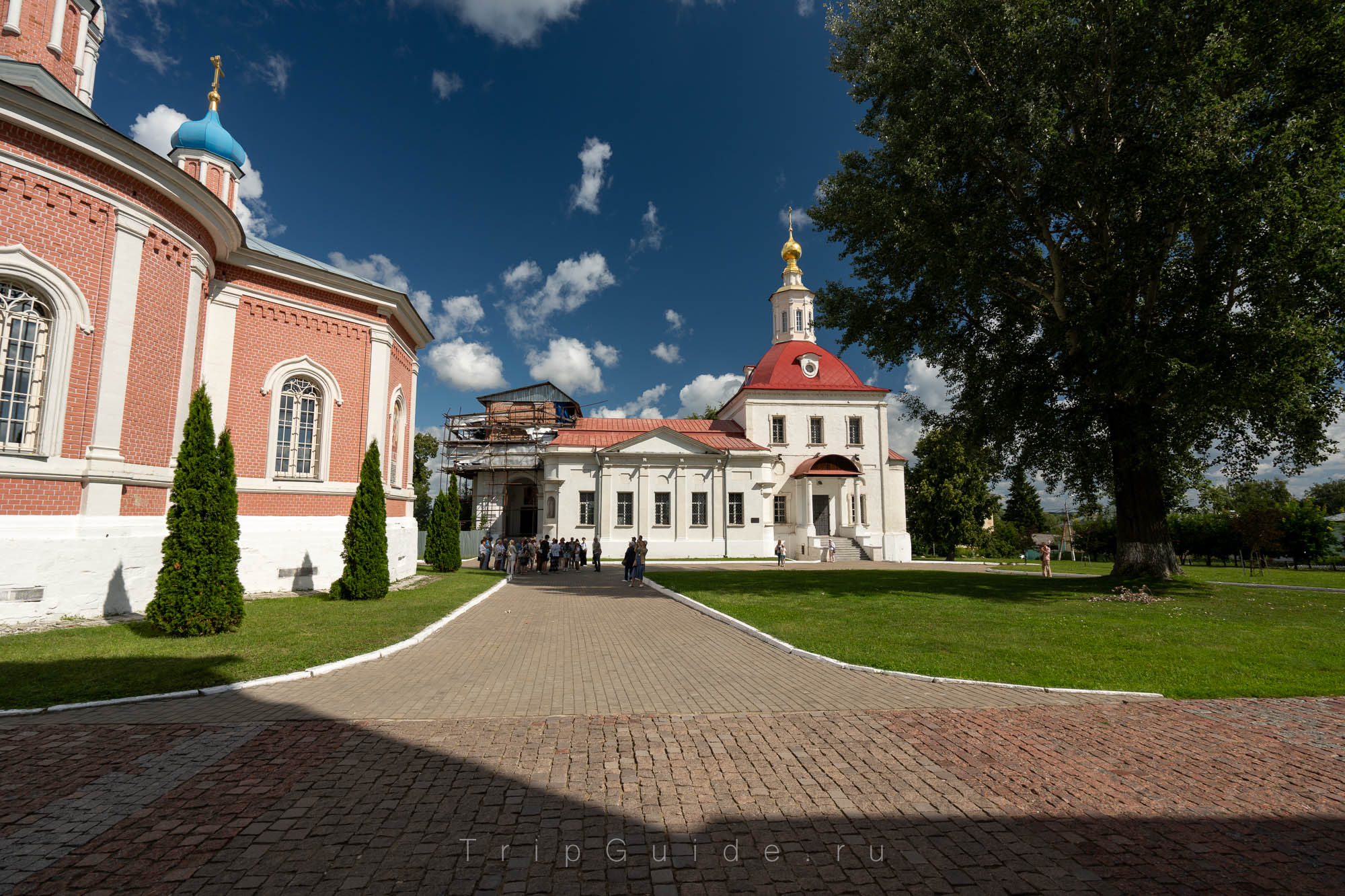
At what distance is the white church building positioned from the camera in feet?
105

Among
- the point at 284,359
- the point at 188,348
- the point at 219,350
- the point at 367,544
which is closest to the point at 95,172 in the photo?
the point at 188,348

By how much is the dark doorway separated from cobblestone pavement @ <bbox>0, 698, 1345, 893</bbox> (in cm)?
2859

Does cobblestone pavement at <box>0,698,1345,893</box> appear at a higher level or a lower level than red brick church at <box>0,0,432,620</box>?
lower

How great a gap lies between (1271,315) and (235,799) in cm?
1794

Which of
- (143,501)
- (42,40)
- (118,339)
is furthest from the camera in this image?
(42,40)

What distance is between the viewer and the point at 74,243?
10.2 meters

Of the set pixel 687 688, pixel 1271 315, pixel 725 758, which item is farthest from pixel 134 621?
pixel 1271 315

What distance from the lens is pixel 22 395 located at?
9.84 m

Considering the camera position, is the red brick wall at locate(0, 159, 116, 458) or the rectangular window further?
the rectangular window

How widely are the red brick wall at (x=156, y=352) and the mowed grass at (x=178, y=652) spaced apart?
343 centimetres

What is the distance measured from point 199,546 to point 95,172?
691 centimetres

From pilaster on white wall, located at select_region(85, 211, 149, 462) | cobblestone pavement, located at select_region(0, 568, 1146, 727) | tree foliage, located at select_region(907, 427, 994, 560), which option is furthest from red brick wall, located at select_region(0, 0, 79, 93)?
tree foliage, located at select_region(907, 427, 994, 560)

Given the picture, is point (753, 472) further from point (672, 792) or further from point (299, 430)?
point (672, 792)

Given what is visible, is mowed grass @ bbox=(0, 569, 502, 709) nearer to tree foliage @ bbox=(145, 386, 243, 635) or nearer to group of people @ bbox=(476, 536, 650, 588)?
tree foliage @ bbox=(145, 386, 243, 635)
